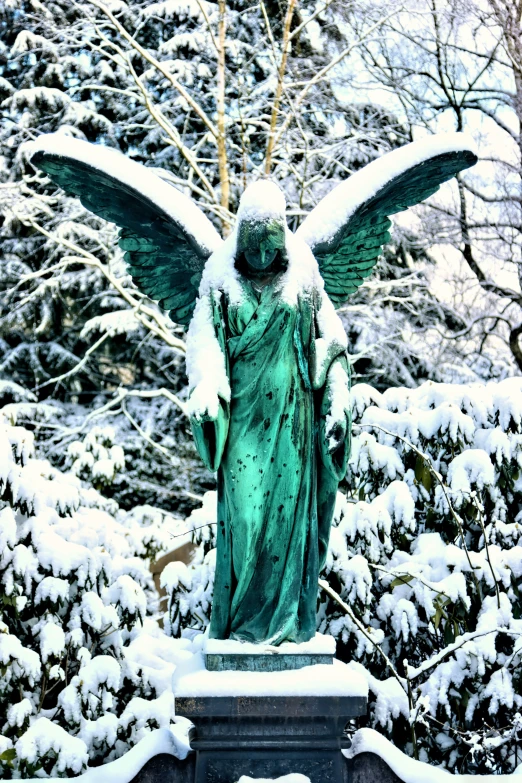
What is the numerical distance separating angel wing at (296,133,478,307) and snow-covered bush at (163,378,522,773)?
1926 millimetres

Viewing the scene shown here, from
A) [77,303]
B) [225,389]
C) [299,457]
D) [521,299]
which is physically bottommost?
[299,457]

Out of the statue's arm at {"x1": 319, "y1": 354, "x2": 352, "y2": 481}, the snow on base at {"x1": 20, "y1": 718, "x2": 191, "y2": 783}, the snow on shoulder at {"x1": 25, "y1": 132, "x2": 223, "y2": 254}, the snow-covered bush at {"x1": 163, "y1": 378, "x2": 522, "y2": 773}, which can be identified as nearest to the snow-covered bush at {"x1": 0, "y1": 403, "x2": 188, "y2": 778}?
the snow-covered bush at {"x1": 163, "y1": 378, "x2": 522, "y2": 773}

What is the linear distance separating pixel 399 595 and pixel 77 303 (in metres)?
9.82

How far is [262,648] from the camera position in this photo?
3297 millimetres

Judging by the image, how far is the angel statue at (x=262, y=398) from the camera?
3.38 m

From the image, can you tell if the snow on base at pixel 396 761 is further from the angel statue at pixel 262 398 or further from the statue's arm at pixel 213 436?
the statue's arm at pixel 213 436

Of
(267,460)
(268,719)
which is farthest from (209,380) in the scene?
(268,719)

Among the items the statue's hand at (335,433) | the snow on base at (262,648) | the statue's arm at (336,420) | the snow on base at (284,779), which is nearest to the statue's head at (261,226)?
the statue's arm at (336,420)

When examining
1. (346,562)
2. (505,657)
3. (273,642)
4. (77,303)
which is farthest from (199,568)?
(77,303)

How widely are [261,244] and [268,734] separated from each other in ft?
5.78

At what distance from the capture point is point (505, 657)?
223 inches

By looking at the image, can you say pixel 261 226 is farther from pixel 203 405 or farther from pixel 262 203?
pixel 203 405

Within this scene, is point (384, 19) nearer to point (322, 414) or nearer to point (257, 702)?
point (322, 414)

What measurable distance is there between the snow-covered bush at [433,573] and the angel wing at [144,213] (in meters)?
2.30
